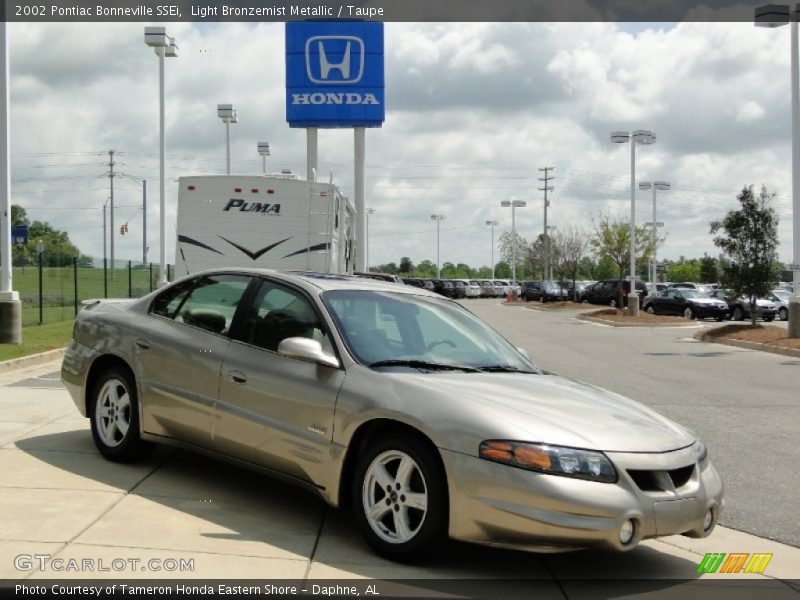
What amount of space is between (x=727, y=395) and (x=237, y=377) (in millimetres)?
9209

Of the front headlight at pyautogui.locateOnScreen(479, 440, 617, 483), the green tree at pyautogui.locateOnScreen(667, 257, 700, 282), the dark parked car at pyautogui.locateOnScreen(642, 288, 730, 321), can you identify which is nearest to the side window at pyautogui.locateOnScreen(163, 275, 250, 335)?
the front headlight at pyautogui.locateOnScreen(479, 440, 617, 483)

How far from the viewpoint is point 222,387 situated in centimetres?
598

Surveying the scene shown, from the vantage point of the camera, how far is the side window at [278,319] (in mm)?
5863

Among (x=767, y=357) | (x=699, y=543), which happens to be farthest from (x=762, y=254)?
(x=699, y=543)

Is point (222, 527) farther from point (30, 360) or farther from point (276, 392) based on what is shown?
point (30, 360)

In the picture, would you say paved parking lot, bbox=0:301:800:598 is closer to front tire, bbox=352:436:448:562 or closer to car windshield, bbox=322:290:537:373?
front tire, bbox=352:436:448:562

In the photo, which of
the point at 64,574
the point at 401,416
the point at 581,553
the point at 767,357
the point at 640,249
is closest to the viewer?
the point at 64,574

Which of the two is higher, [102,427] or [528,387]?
[528,387]

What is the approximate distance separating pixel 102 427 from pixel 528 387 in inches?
133

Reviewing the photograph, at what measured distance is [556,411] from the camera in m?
4.95

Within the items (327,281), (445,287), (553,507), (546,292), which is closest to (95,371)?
(327,281)

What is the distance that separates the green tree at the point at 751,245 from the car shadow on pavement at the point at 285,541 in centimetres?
2331

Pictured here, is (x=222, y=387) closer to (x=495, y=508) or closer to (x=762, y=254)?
(x=495, y=508)

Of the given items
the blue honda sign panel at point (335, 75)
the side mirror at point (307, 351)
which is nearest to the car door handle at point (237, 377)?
the side mirror at point (307, 351)
